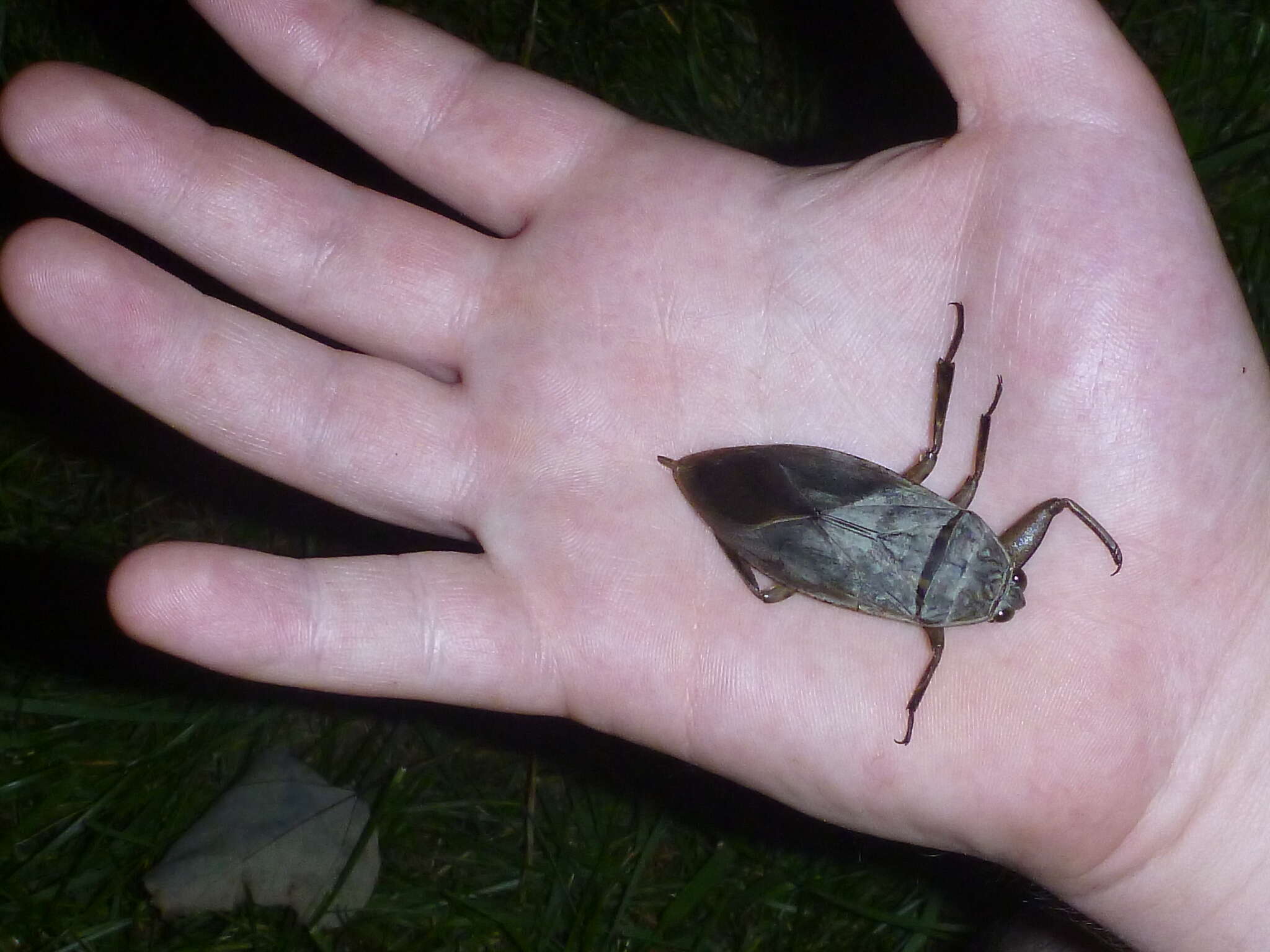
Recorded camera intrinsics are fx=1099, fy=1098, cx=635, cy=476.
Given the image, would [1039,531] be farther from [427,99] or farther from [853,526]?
[427,99]

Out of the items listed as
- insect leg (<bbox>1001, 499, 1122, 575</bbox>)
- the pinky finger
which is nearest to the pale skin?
the pinky finger

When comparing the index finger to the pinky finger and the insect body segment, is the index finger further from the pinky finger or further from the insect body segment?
the pinky finger

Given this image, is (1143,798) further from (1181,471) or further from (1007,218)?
(1007,218)

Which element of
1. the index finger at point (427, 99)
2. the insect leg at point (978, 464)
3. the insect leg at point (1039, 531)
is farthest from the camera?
the index finger at point (427, 99)

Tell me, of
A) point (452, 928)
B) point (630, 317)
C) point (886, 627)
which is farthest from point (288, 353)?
point (452, 928)

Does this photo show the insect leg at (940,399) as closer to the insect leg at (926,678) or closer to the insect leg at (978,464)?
the insect leg at (978,464)

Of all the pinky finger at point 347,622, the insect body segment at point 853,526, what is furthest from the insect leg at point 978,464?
the pinky finger at point 347,622
